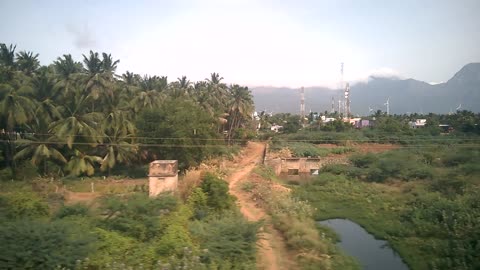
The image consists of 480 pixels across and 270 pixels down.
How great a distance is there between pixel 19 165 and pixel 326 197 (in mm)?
20366

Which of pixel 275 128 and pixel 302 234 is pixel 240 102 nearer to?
pixel 275 128

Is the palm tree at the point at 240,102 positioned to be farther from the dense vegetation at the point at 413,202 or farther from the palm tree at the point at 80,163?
the palm tree at the point at 80,163

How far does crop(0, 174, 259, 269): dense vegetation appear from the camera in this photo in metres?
8.29

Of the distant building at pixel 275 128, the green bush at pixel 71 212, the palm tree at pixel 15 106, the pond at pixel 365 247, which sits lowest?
the pond at pixel 365 247

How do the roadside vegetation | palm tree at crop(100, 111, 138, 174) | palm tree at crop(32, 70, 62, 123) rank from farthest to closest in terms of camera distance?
palm tree at crop(100, 111, 138, 174) → palm tree at crop(32, 70, 62, 123) → the roadside vegetation

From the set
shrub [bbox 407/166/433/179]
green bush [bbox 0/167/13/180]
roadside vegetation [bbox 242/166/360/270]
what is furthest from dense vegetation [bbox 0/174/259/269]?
shrub [bbox 407/166/433/179]

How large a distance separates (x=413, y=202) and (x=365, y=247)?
5.01 metres

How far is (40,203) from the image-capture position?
496 inches

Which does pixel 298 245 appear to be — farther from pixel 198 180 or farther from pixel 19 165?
pixel 19 165

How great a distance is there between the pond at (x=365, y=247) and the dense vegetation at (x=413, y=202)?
1.14 feet

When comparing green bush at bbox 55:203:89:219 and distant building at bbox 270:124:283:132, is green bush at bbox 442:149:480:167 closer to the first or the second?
green bush at bbox 55:203:89:219

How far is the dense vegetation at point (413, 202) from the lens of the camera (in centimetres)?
1239

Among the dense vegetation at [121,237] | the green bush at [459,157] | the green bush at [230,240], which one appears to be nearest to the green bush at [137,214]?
the dense vegetation at [121,237]

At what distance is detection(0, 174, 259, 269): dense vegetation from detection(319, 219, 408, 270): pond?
5.40 m
